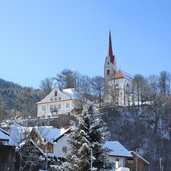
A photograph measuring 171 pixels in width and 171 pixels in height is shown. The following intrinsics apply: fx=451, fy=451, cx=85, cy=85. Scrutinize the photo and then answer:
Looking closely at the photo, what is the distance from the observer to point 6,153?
1523 inches

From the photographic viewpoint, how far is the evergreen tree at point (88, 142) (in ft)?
106

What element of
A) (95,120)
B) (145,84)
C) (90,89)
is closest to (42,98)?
(90,89)

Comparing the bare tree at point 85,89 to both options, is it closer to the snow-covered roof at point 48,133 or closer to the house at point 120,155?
the house at point 120,155

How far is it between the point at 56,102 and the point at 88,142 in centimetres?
7625

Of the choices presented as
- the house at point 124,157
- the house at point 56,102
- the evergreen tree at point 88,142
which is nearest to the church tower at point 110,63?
the house at point 56,102

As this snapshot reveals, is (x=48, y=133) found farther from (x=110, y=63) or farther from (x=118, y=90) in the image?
(x=110, y=63)

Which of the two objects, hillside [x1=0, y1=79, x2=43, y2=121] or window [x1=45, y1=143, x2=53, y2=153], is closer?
window [x1=45, y1=143, x2=53, y2=153]

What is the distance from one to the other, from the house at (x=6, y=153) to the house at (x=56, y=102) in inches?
2569

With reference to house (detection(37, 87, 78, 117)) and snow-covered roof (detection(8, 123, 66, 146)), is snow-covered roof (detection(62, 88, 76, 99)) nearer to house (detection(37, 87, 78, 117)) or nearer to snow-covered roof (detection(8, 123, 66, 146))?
house (detection(37, 87, 78, 117))

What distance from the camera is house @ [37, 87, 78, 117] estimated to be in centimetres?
10600

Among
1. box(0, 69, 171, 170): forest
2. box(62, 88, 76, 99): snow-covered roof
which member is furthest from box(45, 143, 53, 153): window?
box(62, 88, 76, 99): snow-covered roof

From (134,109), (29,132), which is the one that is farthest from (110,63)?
(29,132)

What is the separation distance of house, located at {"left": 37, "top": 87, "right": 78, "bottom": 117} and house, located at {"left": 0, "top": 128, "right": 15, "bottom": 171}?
214 ft

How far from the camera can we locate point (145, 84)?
103500 mm
